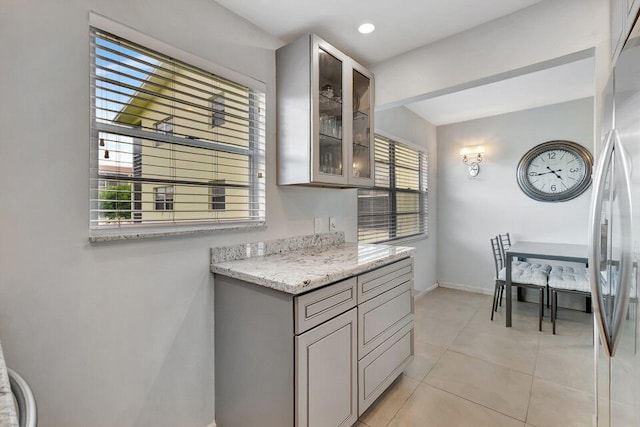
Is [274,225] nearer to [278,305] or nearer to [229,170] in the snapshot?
[229,170]

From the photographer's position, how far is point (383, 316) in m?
1.87

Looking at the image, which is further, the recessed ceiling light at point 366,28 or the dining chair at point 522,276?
the dining chair at point 522,276

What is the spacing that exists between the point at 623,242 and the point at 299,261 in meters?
1.38

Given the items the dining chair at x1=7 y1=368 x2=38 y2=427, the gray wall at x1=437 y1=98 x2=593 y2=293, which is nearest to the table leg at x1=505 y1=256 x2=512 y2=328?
the gray wall at x1=437 y1=98 x2=593 y2=293

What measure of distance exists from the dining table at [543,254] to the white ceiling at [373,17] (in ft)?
7.44

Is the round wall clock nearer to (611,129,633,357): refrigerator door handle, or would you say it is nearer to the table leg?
the table leg

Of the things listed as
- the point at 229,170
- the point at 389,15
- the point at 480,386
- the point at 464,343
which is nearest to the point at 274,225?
the point at 229,170

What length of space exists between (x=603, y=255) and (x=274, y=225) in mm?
Answer: 1672

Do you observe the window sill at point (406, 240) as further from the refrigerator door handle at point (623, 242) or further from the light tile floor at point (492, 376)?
the refrigerator door handle at point (623, 242)

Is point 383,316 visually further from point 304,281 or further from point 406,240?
point 406,240

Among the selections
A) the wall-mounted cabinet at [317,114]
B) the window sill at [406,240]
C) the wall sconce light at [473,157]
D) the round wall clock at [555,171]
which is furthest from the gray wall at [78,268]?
the round wall clock at [555,171]

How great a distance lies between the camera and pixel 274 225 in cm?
203

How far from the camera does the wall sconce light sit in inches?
167

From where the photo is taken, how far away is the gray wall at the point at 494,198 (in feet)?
11.8
